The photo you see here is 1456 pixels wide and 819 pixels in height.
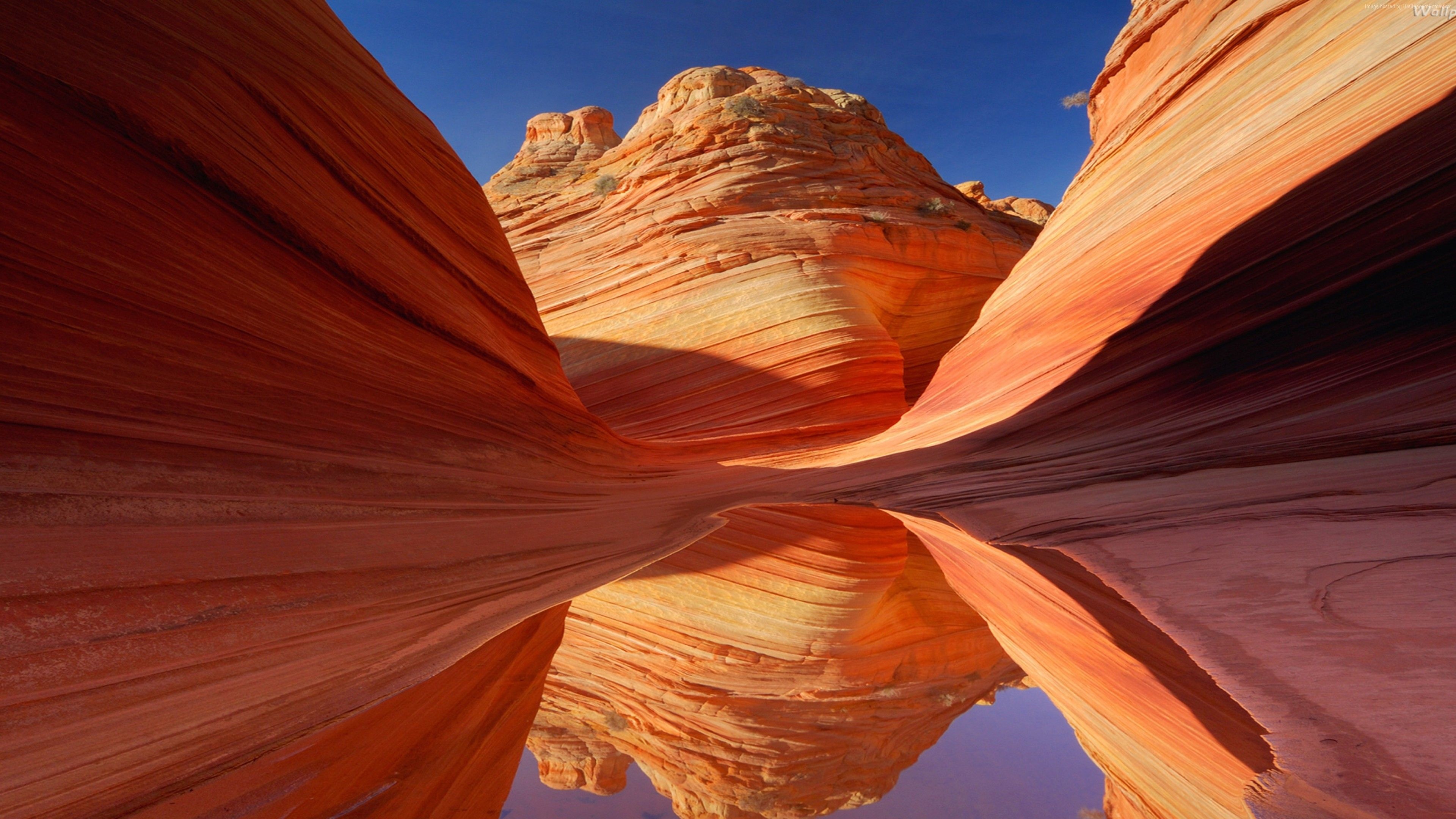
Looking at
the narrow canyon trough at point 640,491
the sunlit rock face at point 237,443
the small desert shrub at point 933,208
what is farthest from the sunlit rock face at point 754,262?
the sunlit rock face at point 237,443

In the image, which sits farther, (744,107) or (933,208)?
(933,208)

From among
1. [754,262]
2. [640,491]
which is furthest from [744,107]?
[640,491]

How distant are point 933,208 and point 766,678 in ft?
30.7

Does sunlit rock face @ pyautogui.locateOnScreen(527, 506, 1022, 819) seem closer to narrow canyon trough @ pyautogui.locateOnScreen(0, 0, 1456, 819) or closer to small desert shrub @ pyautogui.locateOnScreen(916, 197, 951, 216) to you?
narrow canyon trough @ pyautogui.locateOnScreen(0, 0, 1456, 819)

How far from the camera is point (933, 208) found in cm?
1059

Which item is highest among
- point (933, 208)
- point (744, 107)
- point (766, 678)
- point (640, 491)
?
point (744, 107)

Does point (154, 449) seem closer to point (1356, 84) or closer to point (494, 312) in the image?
point (494, 312)

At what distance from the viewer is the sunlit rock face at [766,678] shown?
2.34 m

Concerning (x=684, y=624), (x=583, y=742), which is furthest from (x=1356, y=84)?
(x=583, y=742)

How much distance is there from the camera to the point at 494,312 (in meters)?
5.37

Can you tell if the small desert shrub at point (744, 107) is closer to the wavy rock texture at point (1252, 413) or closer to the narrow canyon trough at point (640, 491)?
the wavy rock texture at point (1252, 413)

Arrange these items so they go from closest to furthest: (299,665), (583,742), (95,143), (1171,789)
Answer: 1. (1171,789)
2. (299,665)
3. (583,742)
4. (95,143)

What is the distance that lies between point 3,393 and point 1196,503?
13.2 ft

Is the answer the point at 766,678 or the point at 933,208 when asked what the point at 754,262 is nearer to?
the point at 933,208
